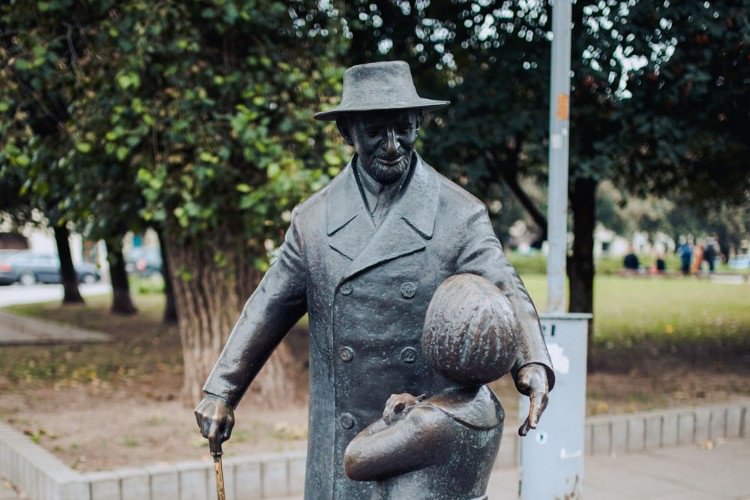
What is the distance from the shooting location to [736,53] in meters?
7.90

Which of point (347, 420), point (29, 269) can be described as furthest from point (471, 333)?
point (29, 269)

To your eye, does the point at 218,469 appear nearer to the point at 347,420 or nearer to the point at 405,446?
the point at 347,420

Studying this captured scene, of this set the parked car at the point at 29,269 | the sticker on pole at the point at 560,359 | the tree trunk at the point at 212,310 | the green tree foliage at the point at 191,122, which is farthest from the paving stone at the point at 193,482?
the parked car at the point at 29,269

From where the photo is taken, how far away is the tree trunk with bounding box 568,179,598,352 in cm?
1047

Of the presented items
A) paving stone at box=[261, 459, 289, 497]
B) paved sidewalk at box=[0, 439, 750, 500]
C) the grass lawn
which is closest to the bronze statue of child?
paving stone at box=[261, 459, 289, 497]

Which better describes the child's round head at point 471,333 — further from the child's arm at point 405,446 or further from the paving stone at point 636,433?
the paving stone at point 636,433

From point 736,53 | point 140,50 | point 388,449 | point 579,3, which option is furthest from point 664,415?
point 388,449

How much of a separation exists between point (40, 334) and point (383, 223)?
13.5 metres

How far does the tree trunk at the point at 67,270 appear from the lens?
20.5 metres

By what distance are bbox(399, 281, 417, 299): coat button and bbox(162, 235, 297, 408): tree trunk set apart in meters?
5.31

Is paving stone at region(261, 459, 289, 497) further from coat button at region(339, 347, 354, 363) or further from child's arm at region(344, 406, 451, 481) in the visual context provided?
child's arm at region(344, 406, 451, 481)

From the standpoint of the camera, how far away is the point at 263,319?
111 inches

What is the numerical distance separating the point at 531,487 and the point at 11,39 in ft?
20.0

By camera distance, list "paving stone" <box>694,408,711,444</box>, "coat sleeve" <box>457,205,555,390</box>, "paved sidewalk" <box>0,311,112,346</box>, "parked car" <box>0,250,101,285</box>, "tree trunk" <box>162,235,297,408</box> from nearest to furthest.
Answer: "coat sleeve" <box>457,205,555,390</box>
"paving stone" <box>694,408,711,444</box>
"tree trunk" <box>162,235,297,408</box>
"paved sidewalk" <box>0,311,112,346</box>
"parked car" <box>0,250,101,285</box>
